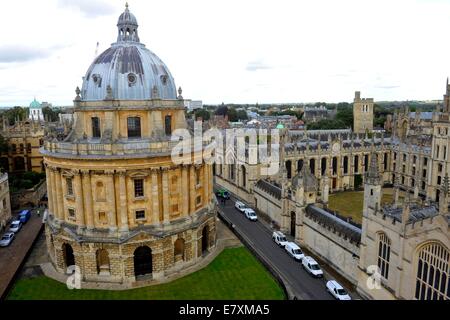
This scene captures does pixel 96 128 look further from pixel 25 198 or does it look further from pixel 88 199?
pixel 25 198

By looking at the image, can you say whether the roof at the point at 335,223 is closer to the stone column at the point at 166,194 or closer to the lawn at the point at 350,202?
the lawn at the point at 350,202

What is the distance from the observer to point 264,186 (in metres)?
53.4

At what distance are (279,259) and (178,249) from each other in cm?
1034

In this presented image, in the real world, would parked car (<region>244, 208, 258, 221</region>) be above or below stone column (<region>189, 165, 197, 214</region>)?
below

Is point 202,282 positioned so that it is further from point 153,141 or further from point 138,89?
point 138,89

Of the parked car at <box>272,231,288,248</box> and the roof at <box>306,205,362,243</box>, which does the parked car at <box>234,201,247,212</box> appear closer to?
the parked car at <box>272,231,288,248</box>

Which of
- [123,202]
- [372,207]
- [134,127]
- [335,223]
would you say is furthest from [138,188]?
[372,207]

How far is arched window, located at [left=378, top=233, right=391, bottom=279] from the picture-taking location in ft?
89.2

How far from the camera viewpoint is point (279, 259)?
3766cm

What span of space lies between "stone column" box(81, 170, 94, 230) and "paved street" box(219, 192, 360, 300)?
17.6 m

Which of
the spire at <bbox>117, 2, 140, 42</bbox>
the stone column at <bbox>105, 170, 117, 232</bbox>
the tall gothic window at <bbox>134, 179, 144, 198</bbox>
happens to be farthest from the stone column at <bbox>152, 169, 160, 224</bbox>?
the spire at <bbox>117, 2, 140, 42</bbox>

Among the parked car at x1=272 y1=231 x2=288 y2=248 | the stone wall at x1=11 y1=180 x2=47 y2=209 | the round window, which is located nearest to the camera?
the round window

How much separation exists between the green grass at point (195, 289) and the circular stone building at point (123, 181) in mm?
2066
